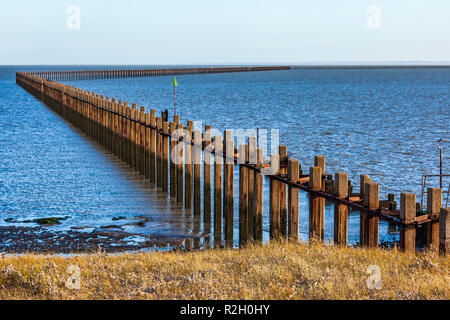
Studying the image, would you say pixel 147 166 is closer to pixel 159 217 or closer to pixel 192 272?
pixel 159 217

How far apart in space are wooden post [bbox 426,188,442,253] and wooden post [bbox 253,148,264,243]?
3.82 meters

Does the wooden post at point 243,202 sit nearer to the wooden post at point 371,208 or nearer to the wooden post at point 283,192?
the wooden post at point 283,192

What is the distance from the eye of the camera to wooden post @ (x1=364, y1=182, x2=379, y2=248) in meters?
9.15

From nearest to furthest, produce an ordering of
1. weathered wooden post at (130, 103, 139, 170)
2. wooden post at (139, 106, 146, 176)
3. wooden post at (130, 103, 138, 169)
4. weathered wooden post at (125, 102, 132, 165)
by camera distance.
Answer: wooden post at (139, 106, 146, 176) → weathered wooden post at (130, 103, 139, 170) → wooden post at (130, 103, 138, 169) → weathered wooden post at (125, 102, 132, 165)

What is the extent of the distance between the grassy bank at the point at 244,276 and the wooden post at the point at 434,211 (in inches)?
7.9

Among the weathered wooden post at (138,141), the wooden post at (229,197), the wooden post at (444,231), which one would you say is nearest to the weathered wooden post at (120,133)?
the weathered wooden post at (138,141)

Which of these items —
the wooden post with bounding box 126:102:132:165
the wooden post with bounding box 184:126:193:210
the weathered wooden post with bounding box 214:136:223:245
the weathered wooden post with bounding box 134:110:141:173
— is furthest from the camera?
the wooden post with bounding box 126:102:132:165

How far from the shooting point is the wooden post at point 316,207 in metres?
10.1

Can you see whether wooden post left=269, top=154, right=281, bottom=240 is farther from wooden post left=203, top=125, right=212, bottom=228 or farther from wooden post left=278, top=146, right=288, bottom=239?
wooden post left=203, top=125, right=212, bottom=228

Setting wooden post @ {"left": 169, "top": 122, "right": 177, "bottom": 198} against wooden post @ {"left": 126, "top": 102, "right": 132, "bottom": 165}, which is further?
wooden post @ {"left": 126, "top": 102, "right": 132, "bottom": 165}

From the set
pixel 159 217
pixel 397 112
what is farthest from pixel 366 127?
pixel 159 217

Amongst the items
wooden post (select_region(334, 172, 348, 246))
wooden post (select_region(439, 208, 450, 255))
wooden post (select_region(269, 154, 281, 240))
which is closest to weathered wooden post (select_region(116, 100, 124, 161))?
wooden post (select_region(269, 154, 281, 240))

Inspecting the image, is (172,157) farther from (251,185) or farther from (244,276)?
(244,276)

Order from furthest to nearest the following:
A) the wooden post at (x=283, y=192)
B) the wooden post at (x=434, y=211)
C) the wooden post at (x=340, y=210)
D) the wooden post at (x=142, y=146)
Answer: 1. the wooden post at (x=142, y=146)
2. the wooden post at (x=283, y=192)
3. the wooden post at (x=340, y=210)
4. the wooden post at (x=434, y=211)
